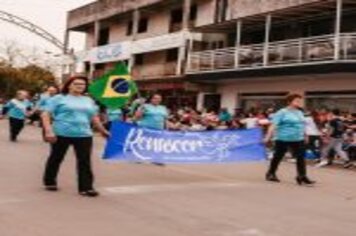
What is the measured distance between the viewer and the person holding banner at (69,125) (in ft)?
34.1

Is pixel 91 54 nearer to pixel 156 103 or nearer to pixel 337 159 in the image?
pixel 337 159

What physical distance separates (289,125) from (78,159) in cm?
473

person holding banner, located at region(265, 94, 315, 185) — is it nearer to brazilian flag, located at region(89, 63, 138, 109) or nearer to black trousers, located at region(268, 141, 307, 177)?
black trousers, located at region(268, 141, 307, 177)

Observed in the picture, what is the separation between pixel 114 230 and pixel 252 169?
913cm

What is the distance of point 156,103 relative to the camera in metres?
15.7

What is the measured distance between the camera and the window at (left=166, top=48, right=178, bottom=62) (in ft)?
136

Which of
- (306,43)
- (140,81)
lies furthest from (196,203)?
(140,81)

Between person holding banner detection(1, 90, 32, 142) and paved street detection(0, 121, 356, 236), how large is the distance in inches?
267

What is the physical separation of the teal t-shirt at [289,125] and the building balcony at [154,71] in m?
25.4

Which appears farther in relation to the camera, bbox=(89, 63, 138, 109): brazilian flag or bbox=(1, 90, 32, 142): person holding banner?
bbox=(1, 90, 32, 142): person holding banner

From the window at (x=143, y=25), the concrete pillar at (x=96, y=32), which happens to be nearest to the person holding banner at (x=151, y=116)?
the window at (x=143, y=25)

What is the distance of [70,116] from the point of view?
10516 millimetres

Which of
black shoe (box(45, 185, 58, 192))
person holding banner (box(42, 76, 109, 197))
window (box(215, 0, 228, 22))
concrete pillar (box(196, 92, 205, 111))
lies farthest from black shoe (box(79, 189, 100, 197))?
concrete pillar (box(196, 92, 205, 111))

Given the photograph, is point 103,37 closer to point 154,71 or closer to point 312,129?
point 154,71
